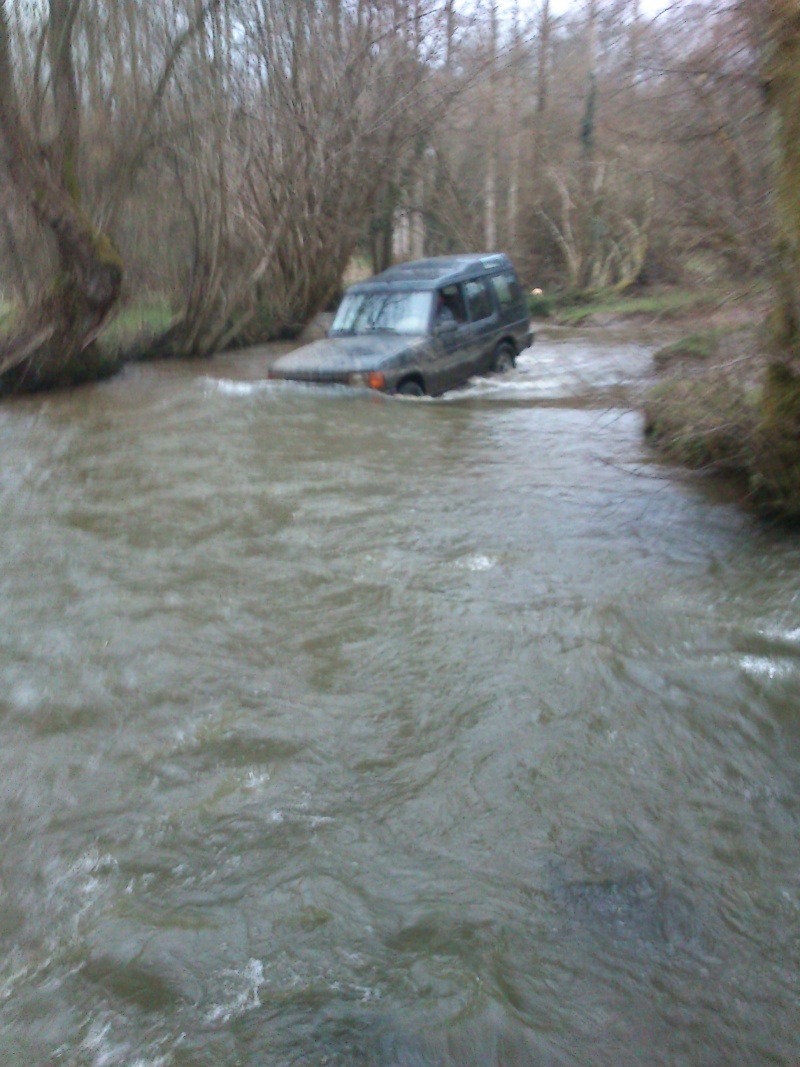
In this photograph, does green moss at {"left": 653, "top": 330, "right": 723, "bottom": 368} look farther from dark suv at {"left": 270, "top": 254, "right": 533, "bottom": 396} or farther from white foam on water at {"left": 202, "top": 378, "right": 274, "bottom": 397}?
white foam on water at {"left": 202, "top": 378, "right": 274, "bottom": 397}

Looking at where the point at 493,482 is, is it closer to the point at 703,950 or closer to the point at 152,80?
the point at 703,950

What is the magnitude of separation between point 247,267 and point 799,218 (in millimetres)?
14176

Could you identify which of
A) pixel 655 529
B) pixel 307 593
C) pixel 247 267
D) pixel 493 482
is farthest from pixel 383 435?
pixel 247 267

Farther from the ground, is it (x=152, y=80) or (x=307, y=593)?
(x=152, y=80)

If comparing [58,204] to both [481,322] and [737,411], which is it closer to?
[481,322]

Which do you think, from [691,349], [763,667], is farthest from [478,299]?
[763,667]

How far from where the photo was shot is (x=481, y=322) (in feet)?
43.8

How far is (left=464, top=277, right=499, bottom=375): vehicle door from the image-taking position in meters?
13.1

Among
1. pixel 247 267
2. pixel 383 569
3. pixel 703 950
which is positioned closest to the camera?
pixel 703 950

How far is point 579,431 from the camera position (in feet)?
36.9

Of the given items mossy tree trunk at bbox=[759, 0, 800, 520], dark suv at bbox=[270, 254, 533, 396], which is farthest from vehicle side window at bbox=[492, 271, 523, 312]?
mossy tree trunk at bbox=[759, 0, 800, 520]

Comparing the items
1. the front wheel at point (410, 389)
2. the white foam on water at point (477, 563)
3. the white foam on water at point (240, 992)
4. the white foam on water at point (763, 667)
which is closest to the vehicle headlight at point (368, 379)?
the front wheel at point (410, 389)

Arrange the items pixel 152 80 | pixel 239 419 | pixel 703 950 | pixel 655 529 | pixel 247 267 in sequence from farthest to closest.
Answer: pixel 247 267 → pixel 152 80 → pixel 239 419 → pixel 655 529 → pixel 703 950

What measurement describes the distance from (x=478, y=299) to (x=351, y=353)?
2290 millimetres
